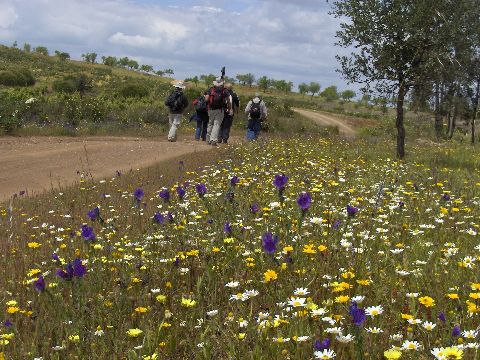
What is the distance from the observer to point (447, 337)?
316 centimetres

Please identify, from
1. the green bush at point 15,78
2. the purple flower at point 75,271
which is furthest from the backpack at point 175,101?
the green bush at point 15,78

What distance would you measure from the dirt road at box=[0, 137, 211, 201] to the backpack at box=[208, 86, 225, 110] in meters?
1.56

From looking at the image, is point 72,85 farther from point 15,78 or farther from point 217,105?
point 217,105

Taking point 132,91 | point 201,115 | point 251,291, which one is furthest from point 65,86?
point 251,291

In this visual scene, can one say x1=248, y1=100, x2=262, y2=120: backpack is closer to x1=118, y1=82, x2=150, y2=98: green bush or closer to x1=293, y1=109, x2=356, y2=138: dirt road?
x1=293, y1=109, x2=356, y2=138: dirt road

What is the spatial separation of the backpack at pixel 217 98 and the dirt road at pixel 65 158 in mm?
1558

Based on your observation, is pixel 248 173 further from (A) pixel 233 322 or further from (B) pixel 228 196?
(A) pixel 233 322

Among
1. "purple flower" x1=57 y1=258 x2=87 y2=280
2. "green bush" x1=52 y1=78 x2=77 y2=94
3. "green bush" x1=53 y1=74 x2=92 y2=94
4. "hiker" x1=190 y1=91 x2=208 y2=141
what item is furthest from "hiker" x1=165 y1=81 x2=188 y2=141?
"green bush" x1=52 y1=78 x2=77 y2=94

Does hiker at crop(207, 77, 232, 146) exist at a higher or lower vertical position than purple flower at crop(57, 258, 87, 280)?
higher

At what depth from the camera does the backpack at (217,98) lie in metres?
20.2

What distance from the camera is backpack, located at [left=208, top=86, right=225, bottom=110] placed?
66.1 ft

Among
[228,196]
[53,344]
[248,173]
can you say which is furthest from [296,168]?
[53,344]

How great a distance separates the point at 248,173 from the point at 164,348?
703 cm

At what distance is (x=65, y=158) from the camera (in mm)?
16734
